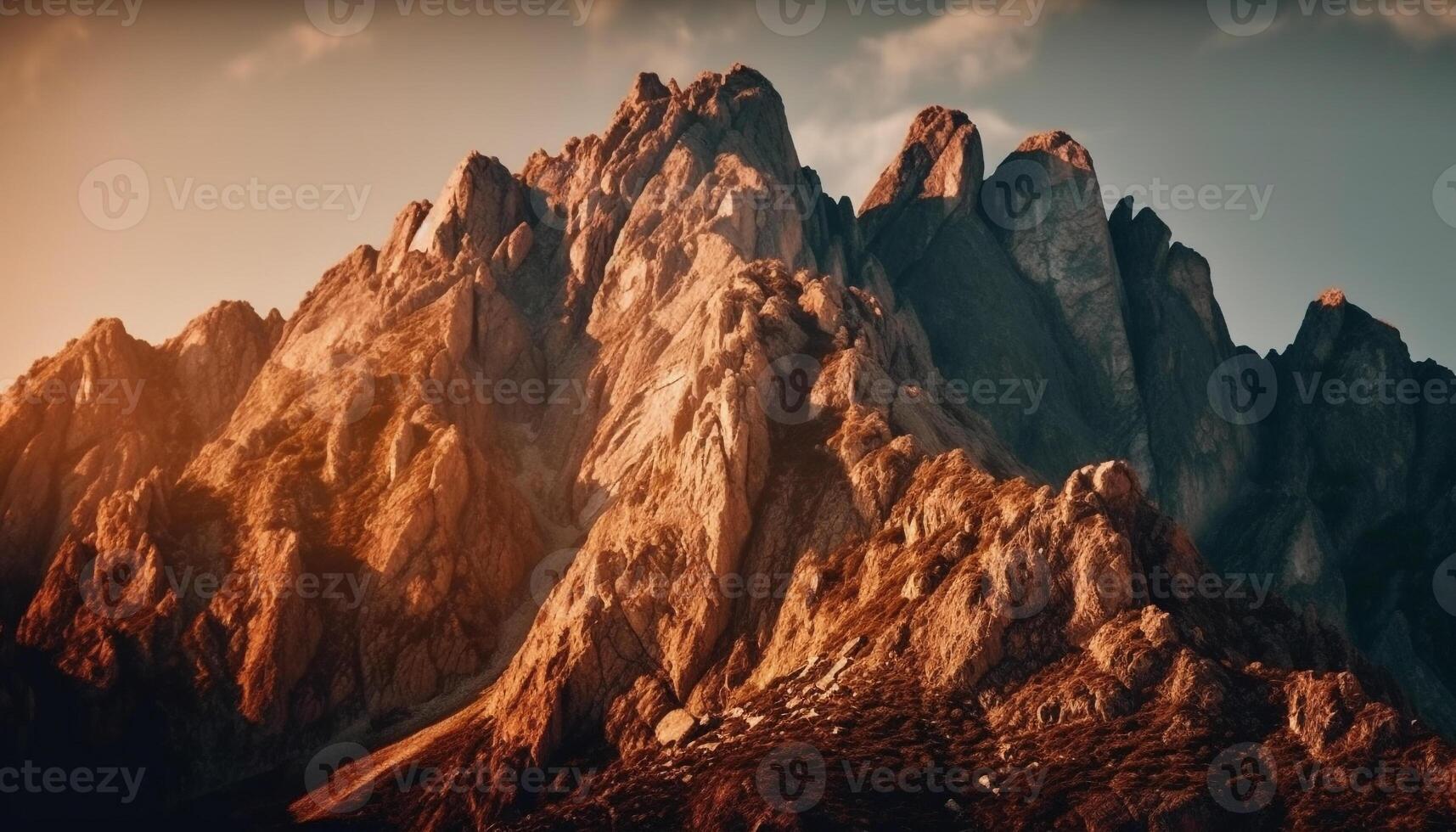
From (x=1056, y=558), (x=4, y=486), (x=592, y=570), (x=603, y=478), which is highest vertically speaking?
(x=4, y=486)

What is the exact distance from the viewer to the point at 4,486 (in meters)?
186

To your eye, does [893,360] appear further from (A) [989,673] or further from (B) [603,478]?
(A) [989,673]

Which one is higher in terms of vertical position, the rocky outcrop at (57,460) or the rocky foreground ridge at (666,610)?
the rocky outcrop at (57,460)

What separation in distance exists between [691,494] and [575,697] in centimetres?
2518

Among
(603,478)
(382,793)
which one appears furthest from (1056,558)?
(603,478)

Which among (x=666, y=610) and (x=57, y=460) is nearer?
(x=666, y=610)

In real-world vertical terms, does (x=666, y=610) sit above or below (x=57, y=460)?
below

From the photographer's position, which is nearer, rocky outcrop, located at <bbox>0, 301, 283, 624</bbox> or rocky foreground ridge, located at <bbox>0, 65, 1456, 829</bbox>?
rocky foreground ridge, located at <bbox>0, 65, 1456, 829</bbox>

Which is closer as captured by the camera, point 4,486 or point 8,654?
point 8,654

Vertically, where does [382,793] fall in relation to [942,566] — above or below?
below

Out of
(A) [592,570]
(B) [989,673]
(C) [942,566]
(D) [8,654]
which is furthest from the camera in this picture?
(D) [8,654]

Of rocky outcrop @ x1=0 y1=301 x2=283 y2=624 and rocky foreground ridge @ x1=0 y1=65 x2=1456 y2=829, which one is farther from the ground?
rocky outcrop @ x1=0 y1=301 x2=283 y2=624

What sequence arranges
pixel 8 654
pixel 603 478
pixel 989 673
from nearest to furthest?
pixel 989 673 → pixel 8 654 → pixel 603 478

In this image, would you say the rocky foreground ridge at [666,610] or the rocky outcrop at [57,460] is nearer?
the rocky foreground ridge at [666,610]
